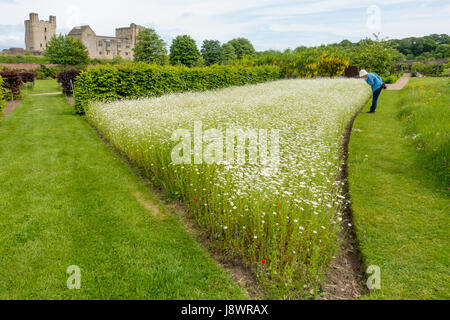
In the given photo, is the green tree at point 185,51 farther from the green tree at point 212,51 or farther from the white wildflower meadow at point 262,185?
the white wildflower meadow at point 262,185

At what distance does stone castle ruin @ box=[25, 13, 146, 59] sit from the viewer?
61.6 metres

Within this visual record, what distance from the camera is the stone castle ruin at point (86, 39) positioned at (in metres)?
61.6

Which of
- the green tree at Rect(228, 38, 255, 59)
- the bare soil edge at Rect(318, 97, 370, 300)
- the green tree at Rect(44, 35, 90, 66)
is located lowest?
the bare soil edge at Rect(318, 97, 370, 300)

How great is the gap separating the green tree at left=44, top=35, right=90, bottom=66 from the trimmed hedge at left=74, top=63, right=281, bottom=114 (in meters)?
27.6

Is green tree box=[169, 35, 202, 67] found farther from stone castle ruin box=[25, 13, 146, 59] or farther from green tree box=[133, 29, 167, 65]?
stone castle ruin box=[25, 13, 146, 59]

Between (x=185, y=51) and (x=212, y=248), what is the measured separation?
2011 inches

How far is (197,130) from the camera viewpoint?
6426 mm

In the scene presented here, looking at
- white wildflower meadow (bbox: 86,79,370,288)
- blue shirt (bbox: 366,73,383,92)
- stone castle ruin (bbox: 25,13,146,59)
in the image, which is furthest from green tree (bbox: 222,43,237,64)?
white wildflower meadow (bbox: 86,79,370,288)

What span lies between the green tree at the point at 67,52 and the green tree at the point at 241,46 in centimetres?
4254

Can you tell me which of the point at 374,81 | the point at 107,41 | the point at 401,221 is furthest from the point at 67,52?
the point at 401,221
